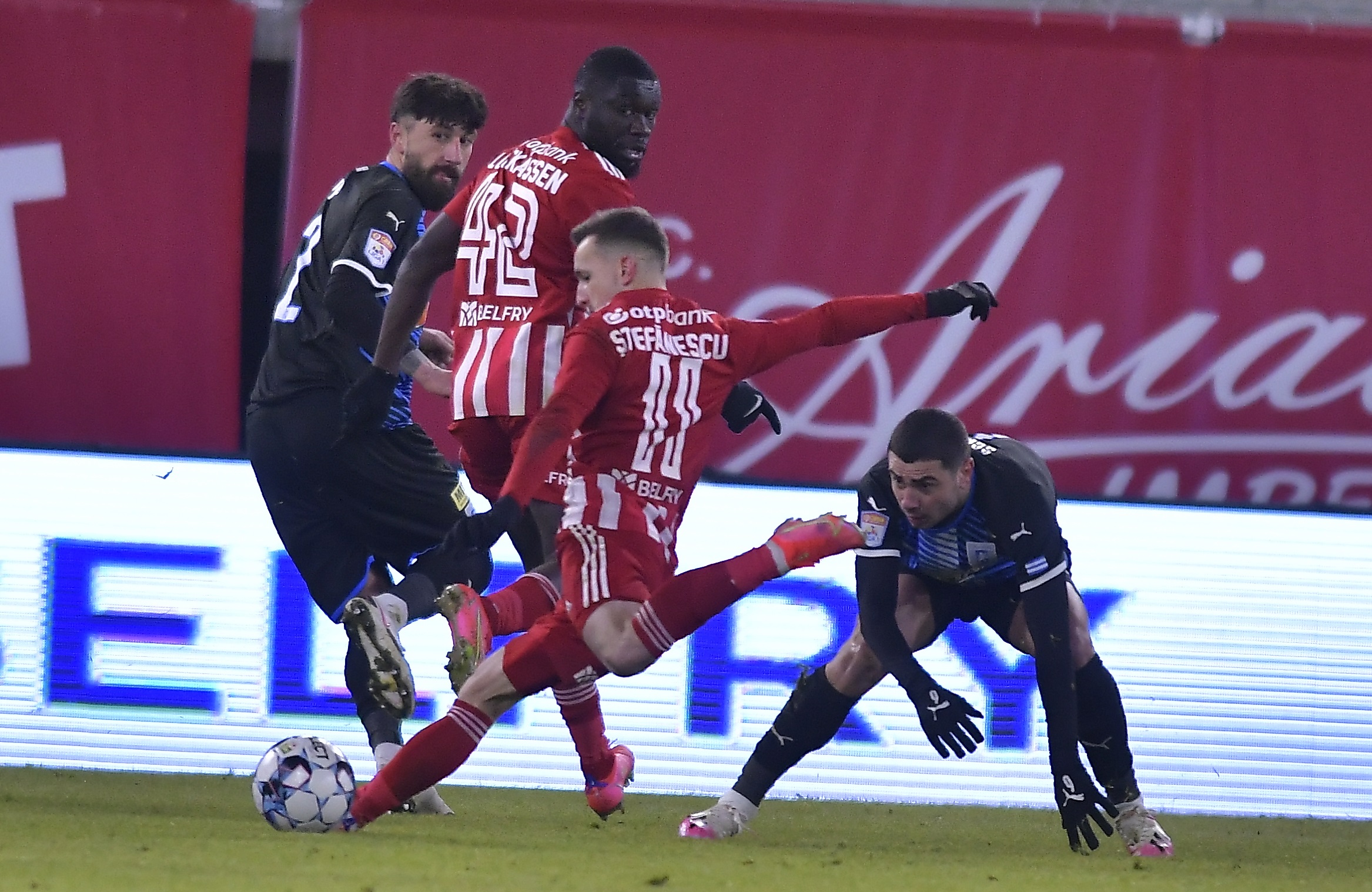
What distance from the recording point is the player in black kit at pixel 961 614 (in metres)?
3.97

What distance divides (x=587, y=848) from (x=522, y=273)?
4.37ft

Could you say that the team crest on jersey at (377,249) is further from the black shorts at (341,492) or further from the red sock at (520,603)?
the red sock at (520,603)

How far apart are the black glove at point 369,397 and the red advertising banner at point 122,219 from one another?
226 centimetres

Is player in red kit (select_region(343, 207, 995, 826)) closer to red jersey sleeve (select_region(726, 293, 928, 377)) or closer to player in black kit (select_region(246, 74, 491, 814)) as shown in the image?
red jersey sleeve (select_region(726, 293, 928, 377))

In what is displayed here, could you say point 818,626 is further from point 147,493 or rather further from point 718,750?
point 147,493

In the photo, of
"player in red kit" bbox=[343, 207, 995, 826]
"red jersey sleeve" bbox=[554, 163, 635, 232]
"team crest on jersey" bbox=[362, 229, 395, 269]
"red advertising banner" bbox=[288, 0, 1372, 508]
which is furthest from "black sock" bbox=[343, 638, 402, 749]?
"red advertising banner" bbox=[288, 0, 1372, 508]

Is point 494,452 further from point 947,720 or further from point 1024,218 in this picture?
point 1024,218

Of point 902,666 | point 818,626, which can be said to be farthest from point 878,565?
point 818,626

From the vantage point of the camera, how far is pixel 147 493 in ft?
17.5

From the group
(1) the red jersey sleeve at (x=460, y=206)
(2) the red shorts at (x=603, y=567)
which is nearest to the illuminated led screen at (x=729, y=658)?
(1) the red jersey sleeve at (x=460, y=206)

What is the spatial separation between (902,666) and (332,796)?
128 cm

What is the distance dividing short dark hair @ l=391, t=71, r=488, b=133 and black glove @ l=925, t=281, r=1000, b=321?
133 cm

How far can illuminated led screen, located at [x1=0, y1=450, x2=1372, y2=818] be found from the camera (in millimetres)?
5281

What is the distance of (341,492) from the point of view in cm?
452
